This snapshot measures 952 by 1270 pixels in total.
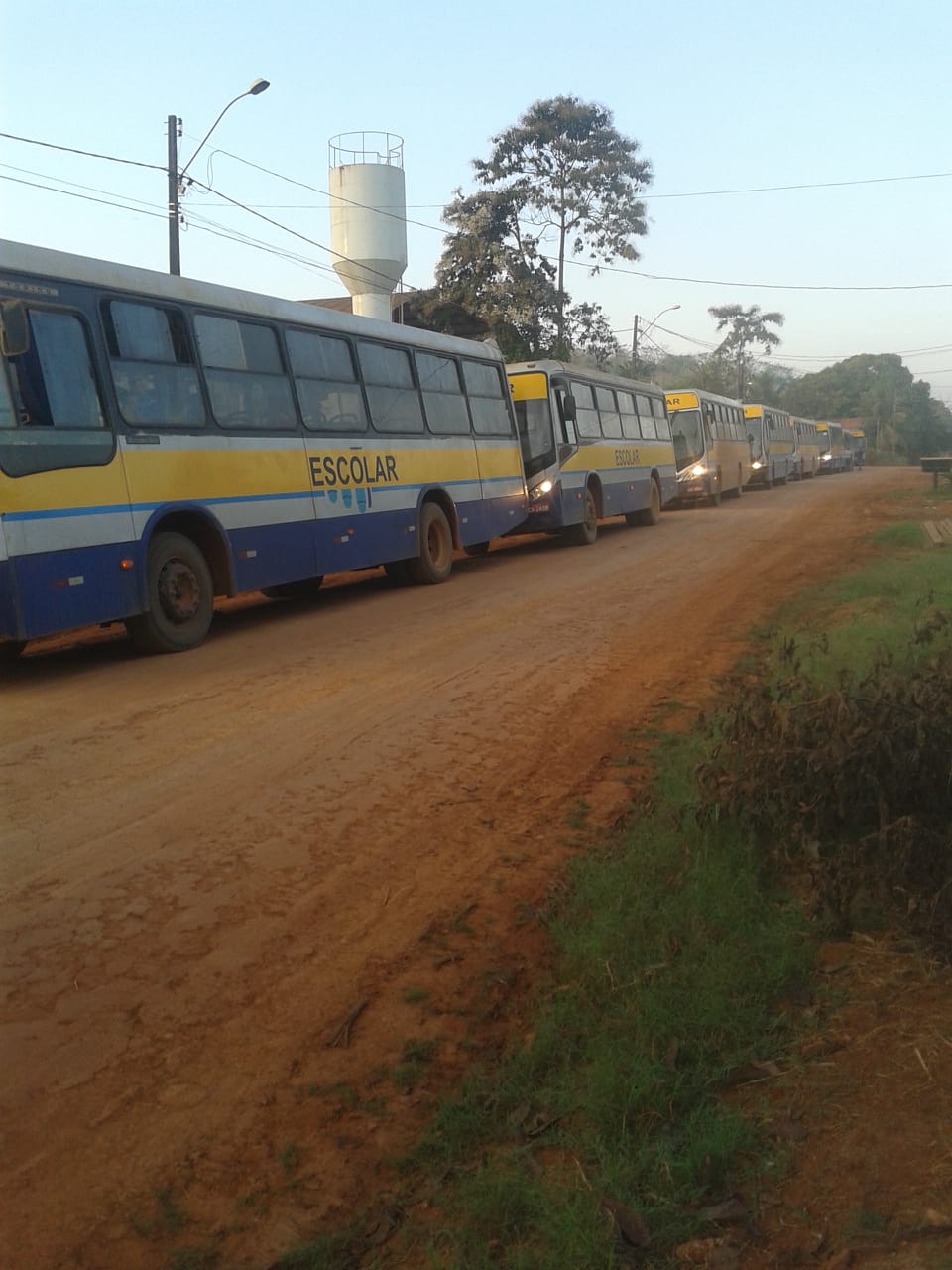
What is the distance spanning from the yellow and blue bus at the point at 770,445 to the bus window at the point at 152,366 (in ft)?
113

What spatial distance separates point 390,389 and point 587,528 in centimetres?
726

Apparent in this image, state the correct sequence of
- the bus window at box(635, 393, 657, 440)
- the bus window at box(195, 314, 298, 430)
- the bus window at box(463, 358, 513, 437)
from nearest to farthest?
the bus window at box(195, 314, 298, 430) < the bus window at box(463, 358, 513, 437) < the bus window at box(635, 393, 657, 440)

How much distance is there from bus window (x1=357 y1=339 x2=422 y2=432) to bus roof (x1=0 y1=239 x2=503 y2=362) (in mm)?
196

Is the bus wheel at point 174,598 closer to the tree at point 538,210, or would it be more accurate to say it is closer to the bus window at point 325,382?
the bus window at point 325,382

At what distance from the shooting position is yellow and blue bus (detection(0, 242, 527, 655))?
324 inches

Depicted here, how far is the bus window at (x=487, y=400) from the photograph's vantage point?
1583 cm

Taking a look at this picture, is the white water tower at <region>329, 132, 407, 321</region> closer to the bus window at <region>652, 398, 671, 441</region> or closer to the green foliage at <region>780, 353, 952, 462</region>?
the bus window at <region>652, 398, 671, 441</region>

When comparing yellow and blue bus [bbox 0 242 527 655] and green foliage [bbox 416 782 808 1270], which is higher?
yellow and blue bus [bbox 0 242 527 655]

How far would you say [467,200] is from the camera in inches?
1427

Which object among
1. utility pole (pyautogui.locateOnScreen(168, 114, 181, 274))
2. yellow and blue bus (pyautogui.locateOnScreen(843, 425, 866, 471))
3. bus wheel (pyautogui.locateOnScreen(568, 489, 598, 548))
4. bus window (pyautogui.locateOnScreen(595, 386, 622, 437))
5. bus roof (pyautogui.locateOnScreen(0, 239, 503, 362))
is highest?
utility pole (pyautogui.locateOnScreen(168, 114, 181, 274))

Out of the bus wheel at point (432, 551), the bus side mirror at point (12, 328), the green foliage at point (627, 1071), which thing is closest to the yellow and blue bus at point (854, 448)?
the bus wheel at point (432, 551)

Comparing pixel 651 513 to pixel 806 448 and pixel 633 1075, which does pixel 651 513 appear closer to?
pixel 633 1075

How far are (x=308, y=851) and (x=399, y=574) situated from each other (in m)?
9.58

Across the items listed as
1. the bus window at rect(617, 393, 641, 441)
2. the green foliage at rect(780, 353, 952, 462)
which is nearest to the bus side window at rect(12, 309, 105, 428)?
the bus window at rect(617, 393, 641, 441)
